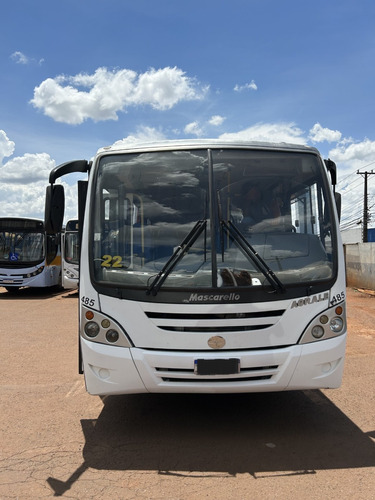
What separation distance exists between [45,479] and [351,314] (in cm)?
1078

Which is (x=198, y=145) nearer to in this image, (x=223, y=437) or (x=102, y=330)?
(x=102, y=330)

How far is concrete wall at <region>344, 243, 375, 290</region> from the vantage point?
755 inches

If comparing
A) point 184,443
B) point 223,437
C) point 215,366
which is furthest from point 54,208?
point 223,437

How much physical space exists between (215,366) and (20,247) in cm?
1589

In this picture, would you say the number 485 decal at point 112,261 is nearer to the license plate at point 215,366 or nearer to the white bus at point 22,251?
the license plate at point 215,366

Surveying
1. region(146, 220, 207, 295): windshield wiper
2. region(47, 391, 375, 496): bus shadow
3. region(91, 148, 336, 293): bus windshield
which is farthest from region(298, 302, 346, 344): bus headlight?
region(146, 220, 207, 295): windshield wiper

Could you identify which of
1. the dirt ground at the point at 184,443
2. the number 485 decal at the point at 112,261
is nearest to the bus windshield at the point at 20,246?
the dirt ground at the point at 184,443

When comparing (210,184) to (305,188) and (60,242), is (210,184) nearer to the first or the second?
(305,188)

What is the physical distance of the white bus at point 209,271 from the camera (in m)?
4.18

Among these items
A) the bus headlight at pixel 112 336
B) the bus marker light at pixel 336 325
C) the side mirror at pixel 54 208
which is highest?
the side mirror at pixel 54 208

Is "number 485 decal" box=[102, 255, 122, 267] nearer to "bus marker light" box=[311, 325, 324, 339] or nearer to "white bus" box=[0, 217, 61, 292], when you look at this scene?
"bus marker light" box=[311, 325, 324, 339]

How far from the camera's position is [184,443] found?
170 inches

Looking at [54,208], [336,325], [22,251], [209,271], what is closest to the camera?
[209,271]

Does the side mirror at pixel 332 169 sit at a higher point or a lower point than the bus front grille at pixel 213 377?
higher
